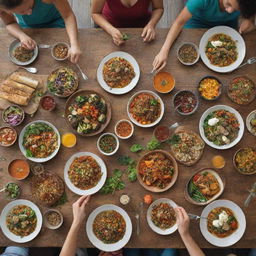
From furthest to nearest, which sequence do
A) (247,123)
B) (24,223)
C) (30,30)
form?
(30,30) → (247,123) → (24,223)

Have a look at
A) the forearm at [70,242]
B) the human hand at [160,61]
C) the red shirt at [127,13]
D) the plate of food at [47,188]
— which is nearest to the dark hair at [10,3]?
the red shirt at [127,13]

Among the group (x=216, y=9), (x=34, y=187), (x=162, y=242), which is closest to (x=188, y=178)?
(x=162, y=242)

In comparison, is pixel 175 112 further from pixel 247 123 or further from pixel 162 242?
pixel 162 242

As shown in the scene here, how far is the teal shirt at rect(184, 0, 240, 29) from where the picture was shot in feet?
9.33

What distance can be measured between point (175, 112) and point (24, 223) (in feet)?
5.78

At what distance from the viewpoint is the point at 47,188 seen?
2547 mm

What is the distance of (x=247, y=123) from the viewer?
2.68 metres

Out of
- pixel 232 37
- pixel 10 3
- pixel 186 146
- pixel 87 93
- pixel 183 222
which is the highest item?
pixel 232 37

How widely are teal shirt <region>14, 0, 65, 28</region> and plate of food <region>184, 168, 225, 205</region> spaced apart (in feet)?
7.61

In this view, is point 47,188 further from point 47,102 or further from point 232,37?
point 232,37

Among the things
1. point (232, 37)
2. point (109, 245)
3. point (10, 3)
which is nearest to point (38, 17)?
point (10, 3)

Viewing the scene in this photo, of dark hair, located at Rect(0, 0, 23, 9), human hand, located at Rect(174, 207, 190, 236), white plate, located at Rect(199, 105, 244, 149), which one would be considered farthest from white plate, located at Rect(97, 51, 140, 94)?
human hand, located at Rect(174, 207, 190, 236)

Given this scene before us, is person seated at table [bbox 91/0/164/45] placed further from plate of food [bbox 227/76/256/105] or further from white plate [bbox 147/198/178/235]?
white plate [bbox 147/198/178/235]

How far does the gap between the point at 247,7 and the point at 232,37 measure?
0.59 meters
